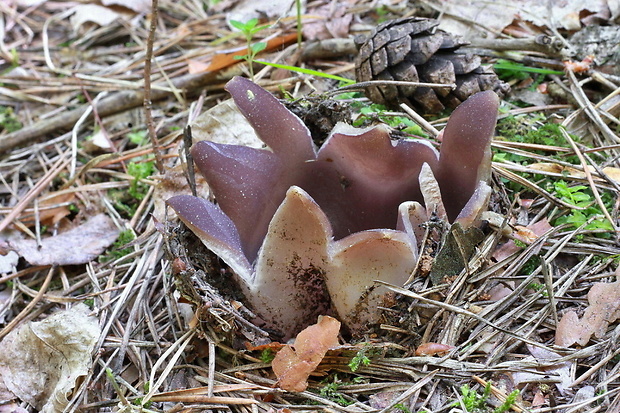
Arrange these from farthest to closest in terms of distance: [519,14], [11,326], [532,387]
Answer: [519,14] < [11,326] < [532,387]

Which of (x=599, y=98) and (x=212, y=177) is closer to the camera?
(x=212, y=177)

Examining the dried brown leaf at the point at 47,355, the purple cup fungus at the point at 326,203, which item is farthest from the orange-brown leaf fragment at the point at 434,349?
the dried brown leaf at the point at 47,355

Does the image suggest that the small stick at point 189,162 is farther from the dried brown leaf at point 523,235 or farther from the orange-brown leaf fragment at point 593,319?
the orange-brown leaf fragment at point 593,319

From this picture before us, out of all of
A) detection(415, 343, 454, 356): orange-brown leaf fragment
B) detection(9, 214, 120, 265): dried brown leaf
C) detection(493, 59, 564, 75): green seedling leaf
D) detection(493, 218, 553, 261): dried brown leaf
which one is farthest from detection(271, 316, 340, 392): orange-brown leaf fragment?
detection(493, 59, 564, 75): green seedling leaf

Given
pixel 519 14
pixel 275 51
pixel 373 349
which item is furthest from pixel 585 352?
pixel 275 51

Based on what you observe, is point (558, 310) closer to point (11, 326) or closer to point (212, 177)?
point (212, 177)
